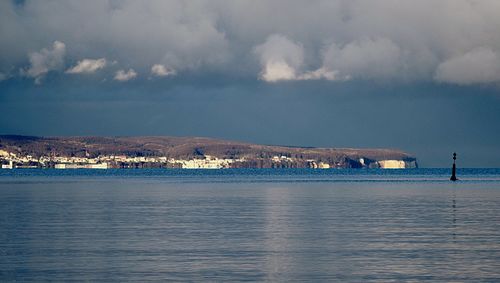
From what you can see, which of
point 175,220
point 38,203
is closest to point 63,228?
point 175,220

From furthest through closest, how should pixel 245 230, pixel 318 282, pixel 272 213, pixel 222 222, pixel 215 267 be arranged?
1. pixel 272 213
2. pixel 222 222
3. pixel 245 230
4. pixel 215 267
5. pixel 318 282

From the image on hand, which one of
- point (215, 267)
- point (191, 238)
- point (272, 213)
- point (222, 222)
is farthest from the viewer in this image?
point (272, 213)

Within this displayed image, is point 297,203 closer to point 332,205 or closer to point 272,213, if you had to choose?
point 332,205

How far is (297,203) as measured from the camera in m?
90.9

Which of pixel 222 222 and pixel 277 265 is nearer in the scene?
pixel 277 265

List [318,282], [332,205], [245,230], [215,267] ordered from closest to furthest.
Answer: [318,282] → [215,267] → [245,230] → [332,205]

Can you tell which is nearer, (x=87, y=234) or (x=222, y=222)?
(x=87, y=234)

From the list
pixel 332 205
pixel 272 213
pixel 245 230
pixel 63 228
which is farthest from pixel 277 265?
pixel 332 205

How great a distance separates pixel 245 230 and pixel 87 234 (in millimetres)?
9700

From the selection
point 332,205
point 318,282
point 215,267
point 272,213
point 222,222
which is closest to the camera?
point 318,282

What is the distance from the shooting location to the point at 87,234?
54719 millimetres

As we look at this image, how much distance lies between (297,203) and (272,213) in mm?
16816

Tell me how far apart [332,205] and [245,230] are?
3118 cm

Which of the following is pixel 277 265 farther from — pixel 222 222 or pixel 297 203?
pixel 297 203
